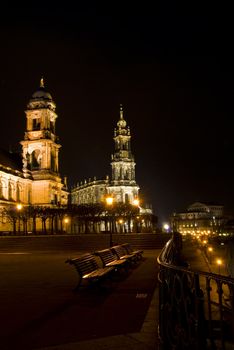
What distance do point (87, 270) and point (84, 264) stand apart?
0.73ft

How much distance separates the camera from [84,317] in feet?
27.5

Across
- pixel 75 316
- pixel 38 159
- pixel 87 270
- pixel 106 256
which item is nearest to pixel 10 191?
pixel 38 159

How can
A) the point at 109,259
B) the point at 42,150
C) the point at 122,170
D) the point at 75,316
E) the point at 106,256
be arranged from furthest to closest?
the point at 122,170, the point at 42,150, the point at 109,259, the point at 106,256, the point at 75,316

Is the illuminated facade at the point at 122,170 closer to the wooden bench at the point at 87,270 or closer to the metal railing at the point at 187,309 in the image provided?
the wooden bench at the point at 87,270

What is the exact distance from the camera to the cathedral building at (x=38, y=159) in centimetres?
7681

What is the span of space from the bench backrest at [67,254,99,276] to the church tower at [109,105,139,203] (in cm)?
10673

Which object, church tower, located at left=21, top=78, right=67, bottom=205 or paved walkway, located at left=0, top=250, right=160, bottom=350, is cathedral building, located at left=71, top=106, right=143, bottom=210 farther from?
paved walkway, located at left=0, top=250, right=160, bottom=350

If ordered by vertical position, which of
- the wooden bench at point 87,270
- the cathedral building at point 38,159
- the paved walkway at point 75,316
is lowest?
the paved walkway at point 75,316

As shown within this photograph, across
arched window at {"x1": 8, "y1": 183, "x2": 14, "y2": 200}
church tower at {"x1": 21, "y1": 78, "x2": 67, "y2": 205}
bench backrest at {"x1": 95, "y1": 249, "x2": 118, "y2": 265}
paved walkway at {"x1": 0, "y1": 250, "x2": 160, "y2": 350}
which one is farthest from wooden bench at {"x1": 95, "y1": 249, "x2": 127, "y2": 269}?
church tower at {"x1": 21, "y1": 78, "x2": 67, "y2": 205}

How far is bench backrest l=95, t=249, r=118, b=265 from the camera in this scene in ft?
46.9

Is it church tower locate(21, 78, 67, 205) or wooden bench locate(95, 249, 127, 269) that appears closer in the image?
wooden bench locate(95, 249, 127, 269)

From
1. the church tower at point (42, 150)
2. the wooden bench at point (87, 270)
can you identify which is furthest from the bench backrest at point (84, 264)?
the church tower at point (42, 150)

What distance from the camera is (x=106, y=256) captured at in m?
15.2

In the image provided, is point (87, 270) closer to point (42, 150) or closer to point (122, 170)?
point (42, 150)
